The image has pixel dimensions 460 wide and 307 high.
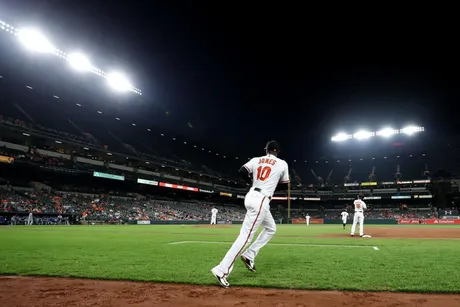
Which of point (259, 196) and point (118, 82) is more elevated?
point (118, 82)

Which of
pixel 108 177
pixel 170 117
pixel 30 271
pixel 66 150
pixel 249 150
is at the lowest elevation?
pixel 30 271

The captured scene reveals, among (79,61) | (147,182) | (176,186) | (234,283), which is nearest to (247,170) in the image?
(234,283)

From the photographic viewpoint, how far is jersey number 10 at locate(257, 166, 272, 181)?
518 centimetres

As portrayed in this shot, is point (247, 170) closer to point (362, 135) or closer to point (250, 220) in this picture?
point (250, 220)

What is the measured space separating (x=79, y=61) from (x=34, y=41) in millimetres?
5874

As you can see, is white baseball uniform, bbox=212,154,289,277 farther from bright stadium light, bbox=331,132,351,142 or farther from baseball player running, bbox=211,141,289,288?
bright stadium light, bbox=331,132,351,142

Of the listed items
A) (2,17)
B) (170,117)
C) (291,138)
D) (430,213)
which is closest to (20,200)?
(2,17)

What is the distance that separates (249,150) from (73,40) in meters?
39.5

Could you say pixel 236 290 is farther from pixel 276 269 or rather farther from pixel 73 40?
pixel 73 40

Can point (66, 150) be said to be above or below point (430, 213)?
above

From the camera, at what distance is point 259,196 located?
5070 mm

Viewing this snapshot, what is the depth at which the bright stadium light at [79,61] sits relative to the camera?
39.9 m

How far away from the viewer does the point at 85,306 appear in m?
3.47

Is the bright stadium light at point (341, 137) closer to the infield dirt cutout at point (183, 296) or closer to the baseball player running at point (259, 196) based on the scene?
the baseball player running at point (259, 196)
